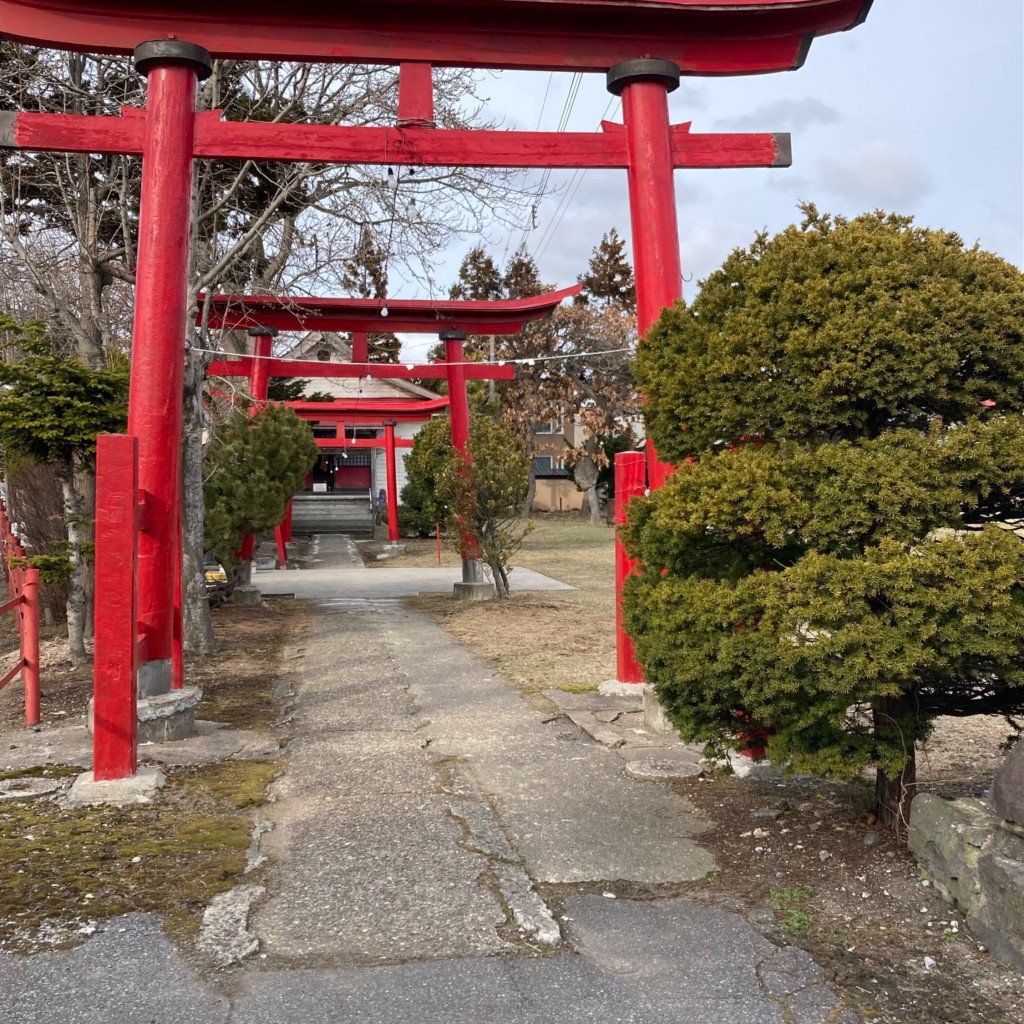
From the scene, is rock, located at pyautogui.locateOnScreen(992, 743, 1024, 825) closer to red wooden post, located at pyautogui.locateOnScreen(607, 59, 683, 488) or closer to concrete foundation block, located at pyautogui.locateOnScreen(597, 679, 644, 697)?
red wooden post, located at pyautogui.locateOnScreen(607, 59, 683, 488)

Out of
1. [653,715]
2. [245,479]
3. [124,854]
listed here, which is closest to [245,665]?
[653,715]

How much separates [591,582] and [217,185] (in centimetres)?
922

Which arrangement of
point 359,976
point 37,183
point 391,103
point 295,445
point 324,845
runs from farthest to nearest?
1. point 295,445
2. point 37,183
3. point 391,103
4. point 324,845
5. point 359,976

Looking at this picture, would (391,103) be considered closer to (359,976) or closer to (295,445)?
(295,445)

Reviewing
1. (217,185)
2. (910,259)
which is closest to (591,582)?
(217,185)

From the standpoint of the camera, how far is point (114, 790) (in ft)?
15.9

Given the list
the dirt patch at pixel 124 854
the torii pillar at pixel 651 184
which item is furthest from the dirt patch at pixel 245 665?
the torii pillar at pixel 651 184

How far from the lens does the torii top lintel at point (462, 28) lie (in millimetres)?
6117

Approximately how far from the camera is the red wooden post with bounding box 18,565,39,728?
21.6ft

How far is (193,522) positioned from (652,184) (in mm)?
5380

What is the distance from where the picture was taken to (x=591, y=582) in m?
17.4

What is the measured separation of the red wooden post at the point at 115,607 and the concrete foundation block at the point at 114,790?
62mm

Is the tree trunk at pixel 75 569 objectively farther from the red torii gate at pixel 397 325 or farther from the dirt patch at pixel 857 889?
the red torii gate at pixel 397 325

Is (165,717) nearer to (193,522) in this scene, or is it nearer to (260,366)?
(193,522)
